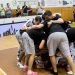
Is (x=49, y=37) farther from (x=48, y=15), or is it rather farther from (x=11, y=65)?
(x=11, y=65)

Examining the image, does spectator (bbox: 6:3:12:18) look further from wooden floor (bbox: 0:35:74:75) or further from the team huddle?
the team huddle

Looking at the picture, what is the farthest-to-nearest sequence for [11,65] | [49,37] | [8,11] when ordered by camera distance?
1. [8,11]
2. [11,65]
3. [49,37]

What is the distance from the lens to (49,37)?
3242 millimetres

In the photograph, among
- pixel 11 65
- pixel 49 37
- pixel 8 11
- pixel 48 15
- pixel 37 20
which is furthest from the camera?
pixel 8 11

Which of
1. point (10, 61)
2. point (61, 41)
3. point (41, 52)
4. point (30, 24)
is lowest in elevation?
point (10, 61)

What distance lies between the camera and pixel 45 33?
3.51 metres

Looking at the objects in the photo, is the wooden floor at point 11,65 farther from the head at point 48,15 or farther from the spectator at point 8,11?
the spectator at point 8,11

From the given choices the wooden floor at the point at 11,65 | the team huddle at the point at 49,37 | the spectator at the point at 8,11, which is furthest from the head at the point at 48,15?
the spectator at the point at 8,11

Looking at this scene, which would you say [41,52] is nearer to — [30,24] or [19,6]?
[30,24]

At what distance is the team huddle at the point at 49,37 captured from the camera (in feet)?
10.6

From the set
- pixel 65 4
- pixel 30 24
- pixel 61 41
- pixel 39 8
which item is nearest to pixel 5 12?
pixel 39 8

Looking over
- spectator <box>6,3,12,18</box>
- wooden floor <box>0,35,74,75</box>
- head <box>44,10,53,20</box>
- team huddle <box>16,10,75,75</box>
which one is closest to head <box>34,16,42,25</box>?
team huddle <box>16,10,75,75</box>

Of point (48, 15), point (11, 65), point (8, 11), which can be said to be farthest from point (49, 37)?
point (8, 11)

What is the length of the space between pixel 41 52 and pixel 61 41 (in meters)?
0.81
